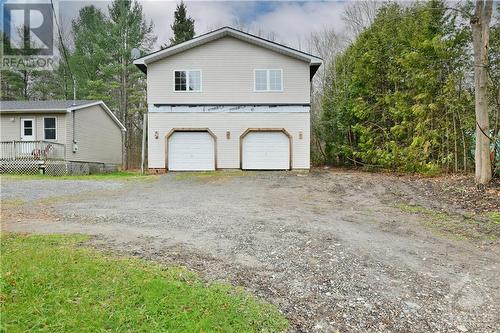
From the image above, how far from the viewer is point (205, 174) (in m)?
14.9

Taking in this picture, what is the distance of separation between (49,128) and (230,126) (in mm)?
10265

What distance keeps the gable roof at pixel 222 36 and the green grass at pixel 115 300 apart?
1331 cm

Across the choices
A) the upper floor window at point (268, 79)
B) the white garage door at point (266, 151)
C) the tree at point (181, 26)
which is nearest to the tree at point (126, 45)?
the tree at point (181, 26)

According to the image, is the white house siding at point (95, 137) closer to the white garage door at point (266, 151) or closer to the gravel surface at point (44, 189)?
the gravel surface at point (44, 189)

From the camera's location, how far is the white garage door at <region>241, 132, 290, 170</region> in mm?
15945

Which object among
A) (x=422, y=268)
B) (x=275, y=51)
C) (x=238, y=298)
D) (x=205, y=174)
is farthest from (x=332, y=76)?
(x=238, y=298)

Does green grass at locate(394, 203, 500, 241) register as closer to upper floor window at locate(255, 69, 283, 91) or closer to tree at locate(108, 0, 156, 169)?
upper floor window at locate(255, 69, 283, 91)

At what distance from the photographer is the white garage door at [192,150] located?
16.0 metres

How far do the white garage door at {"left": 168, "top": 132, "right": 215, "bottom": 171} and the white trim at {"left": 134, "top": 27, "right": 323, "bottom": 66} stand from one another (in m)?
3.70

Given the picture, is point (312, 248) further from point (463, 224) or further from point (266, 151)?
point (266, 151)

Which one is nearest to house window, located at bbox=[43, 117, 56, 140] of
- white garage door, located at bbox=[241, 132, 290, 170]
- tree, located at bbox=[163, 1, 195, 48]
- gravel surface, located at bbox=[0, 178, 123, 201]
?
gravel surface, located at bbox=[0, 178, 123, 201]

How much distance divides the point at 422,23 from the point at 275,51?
6.35m

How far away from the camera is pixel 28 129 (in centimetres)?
1859

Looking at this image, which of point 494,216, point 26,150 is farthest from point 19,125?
point 494,216
